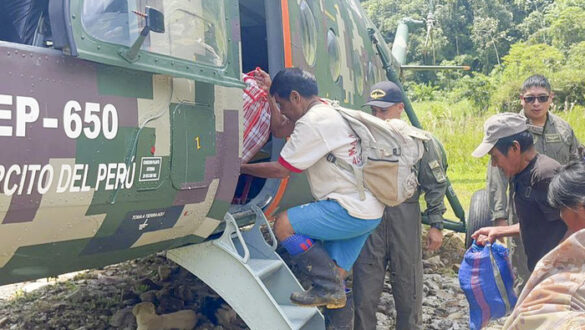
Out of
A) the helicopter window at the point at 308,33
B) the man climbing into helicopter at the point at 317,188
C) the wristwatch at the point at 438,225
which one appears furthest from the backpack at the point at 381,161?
the helicopter window at the point at 308,33

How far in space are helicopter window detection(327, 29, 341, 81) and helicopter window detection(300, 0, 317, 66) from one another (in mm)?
482

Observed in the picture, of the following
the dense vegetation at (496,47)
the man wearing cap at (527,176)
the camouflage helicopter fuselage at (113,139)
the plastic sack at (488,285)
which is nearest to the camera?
the camouflage helicopter fuselage at (113,139)

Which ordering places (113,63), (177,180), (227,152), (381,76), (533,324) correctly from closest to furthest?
(533,324) → (113,63) → (177,180) → (227,152) → (381,76)

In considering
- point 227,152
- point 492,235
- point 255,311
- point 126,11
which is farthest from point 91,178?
point 492,235

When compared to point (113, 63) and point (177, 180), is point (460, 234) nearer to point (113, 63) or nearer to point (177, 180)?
point (177, 180)

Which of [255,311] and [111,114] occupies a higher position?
[111,114]

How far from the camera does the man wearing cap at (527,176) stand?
3504 mm

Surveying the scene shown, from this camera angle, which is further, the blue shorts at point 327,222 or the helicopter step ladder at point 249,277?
the blue shorts at point 327,222

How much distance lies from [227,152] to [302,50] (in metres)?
1.59

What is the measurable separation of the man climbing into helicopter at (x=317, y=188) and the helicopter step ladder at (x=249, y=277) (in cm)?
15

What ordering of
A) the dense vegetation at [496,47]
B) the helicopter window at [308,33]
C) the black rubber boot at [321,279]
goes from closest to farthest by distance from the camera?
1. the black rubber boot at [321,279]
2. the helicopter window at [308,33]
3. the dense vegetation at [496,47]

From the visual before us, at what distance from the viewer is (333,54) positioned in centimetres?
589

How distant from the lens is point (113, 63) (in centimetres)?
278

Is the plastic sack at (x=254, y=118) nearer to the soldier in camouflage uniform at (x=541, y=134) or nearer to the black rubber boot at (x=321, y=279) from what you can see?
the black rubber boot at (x=321, y=279)
